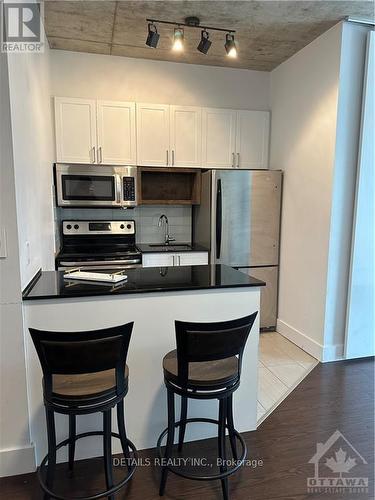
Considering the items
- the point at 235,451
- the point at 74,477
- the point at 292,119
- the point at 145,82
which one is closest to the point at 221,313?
the point at 235,451

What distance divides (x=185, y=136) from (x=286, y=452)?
309cm

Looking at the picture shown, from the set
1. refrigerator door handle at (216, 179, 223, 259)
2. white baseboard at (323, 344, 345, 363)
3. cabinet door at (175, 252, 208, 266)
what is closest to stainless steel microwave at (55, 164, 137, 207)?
cabinet door at (175, 252, 208, 266)

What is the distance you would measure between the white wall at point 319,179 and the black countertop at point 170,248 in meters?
0.98

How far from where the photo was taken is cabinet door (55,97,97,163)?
11.4 ft

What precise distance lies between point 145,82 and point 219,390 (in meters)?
3.33

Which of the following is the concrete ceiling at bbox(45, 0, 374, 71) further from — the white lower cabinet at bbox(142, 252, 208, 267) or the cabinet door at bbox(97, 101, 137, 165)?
the white lower cabinet at bbox(142, 252, 208, 267)

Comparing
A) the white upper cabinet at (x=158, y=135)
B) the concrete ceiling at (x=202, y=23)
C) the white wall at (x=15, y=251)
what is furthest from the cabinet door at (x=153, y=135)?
the white wall at (x=15, y=251)

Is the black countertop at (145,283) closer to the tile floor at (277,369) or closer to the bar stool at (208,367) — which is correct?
the bar stool at (208,367)

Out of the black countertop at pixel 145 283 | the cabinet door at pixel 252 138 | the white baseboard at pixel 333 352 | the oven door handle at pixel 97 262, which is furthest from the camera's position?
the cabinet door at pixel 252 138

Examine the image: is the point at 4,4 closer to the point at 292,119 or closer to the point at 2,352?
the point at 2,352

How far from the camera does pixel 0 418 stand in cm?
180

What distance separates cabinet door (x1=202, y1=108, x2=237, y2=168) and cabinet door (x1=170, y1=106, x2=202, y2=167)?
69mm

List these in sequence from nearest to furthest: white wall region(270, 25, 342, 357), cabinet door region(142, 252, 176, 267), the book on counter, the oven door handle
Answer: the book on counter
white wall region(270, 25, 342, 357)
the oven door handle
cabinet door region(142, 252, 176, 267)

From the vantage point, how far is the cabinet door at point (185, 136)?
148 inches
